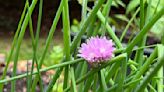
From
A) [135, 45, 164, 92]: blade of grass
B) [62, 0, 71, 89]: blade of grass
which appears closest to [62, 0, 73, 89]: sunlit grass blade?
[62, 0, 71, 89]: blade of grass

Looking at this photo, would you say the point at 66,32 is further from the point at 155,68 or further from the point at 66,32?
the point at 155,68

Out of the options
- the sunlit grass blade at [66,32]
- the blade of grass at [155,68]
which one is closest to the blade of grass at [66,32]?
the sunlit grass blade at [66,32]

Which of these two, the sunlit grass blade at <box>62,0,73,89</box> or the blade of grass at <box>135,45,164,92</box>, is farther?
the sunlit grass blade at <box>62,0,73,89</box>

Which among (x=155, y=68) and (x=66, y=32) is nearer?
(x=155, y=68)

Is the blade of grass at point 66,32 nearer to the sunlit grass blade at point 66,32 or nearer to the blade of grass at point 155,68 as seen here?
the sunlit grass blade at point 66,32

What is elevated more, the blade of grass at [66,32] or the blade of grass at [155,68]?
the blade of grass at [66,32]

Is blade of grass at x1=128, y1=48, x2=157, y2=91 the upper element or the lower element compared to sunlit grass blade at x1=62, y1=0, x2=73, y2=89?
lower

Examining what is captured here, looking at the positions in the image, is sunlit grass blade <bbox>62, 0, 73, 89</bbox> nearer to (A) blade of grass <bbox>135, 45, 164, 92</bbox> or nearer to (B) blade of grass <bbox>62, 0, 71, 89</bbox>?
(B) blade of grass <bbox>62, 0, 71, 89</bbox>

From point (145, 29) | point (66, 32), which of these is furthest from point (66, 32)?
point (145, 29)

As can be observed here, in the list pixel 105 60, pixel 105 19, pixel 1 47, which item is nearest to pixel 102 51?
pixel 105 60
